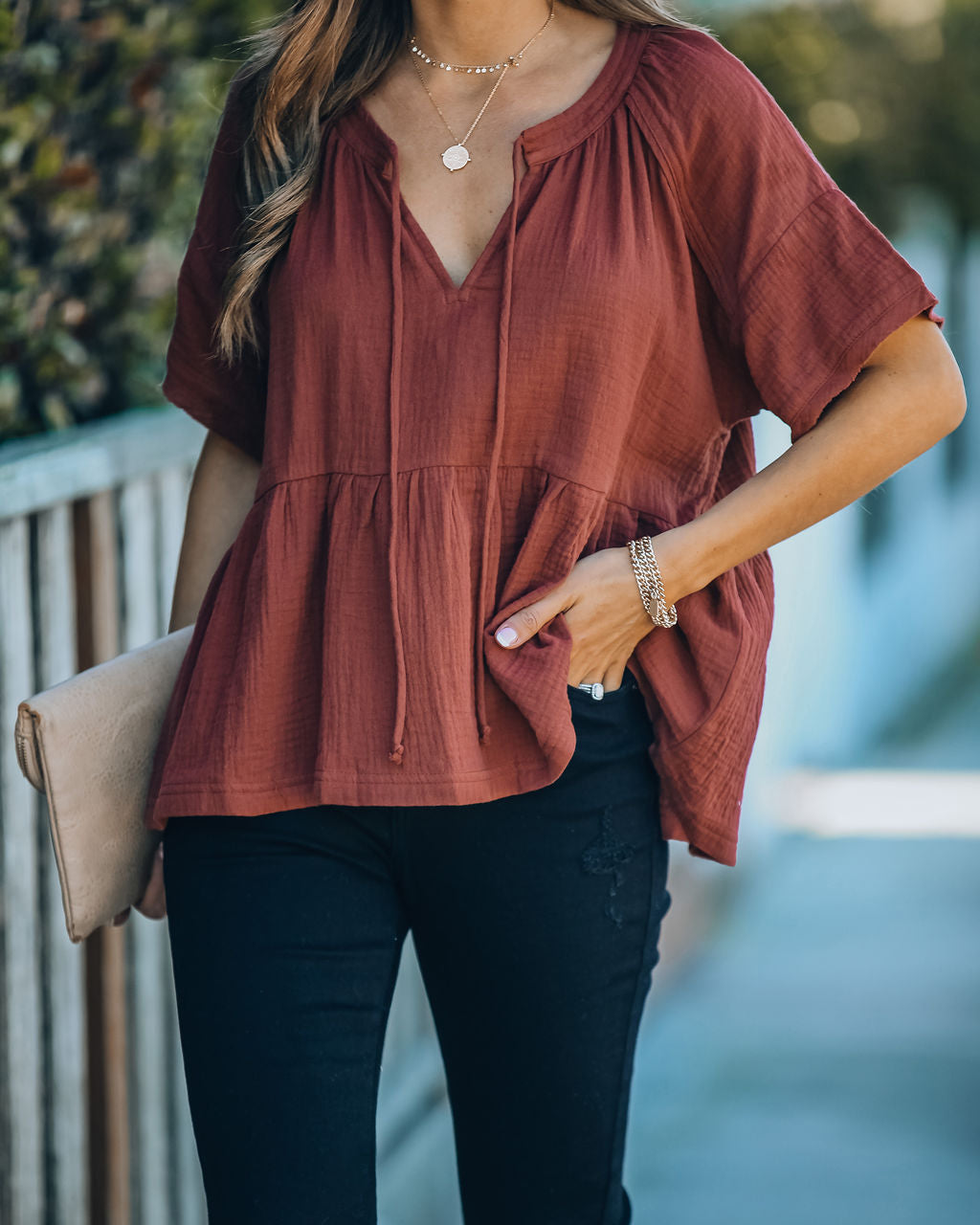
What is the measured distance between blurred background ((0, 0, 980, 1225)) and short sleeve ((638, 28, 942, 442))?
1036mm

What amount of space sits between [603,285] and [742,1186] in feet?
7.75

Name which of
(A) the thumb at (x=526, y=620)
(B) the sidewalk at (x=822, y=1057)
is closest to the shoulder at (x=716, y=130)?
(A) the thumb at (x=526, y=620)

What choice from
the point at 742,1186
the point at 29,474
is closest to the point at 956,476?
the point at 742,1186

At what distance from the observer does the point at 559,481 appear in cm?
171

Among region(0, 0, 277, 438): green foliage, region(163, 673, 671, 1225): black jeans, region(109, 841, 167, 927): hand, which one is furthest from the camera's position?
region(0, 0, 277, 438): green foliage

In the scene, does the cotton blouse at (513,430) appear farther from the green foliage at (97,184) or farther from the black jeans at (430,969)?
the green foliage at (97,184)

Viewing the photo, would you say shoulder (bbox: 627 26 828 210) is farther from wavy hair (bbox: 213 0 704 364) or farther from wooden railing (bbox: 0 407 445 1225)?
wooden railing (bbox: 0 407 445 1225)

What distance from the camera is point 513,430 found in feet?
5.66

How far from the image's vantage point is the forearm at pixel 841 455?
5.75 feet

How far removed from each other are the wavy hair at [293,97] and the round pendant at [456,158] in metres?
0.16

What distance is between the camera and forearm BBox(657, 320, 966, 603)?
5.75 ft

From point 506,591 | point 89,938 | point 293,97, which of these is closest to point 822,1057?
point 89,938

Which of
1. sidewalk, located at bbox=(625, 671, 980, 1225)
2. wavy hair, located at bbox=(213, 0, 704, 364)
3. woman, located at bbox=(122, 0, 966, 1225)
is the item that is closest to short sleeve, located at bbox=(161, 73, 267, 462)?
wavy hair, located at bbox=(213, 0, 704, 364)

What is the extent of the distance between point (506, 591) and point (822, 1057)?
2.63 m
